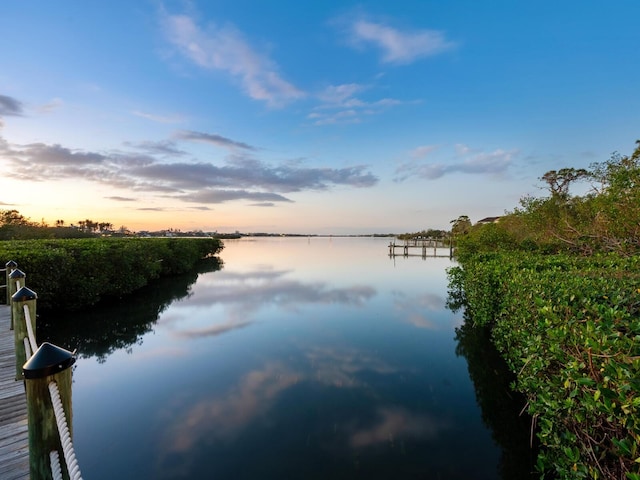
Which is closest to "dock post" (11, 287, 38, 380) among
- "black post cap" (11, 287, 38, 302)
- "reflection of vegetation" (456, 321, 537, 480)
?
"black post cap" (11, 287, 38, 302)

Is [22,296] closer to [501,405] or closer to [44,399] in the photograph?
[44,399]

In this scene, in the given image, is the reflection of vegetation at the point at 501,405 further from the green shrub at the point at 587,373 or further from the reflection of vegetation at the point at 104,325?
the reflection of vegetation at the point at 104,325

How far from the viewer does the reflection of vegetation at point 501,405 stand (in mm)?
4555

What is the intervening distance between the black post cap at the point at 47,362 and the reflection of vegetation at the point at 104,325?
8.77 meters

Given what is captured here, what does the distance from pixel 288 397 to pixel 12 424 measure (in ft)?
13.9

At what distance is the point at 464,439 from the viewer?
16.6 ft

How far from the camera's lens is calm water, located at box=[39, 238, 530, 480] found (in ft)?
15.1

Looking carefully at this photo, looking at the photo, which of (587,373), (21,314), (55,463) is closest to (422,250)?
(587,373)

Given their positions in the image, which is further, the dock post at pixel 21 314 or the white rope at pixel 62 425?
the dock post at pixel 21 314

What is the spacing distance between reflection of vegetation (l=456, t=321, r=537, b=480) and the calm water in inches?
1.0

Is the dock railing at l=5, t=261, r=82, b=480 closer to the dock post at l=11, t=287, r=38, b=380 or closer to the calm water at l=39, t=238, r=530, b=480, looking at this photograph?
the dock post at l=11, t=287, r=38, b=380

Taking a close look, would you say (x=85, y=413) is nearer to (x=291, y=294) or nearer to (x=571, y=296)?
(x=571, y=296)

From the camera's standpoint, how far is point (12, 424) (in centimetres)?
372

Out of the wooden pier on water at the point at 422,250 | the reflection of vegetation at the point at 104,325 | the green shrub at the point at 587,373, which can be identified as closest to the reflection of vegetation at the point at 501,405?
the green shrub at the point at 587,373
